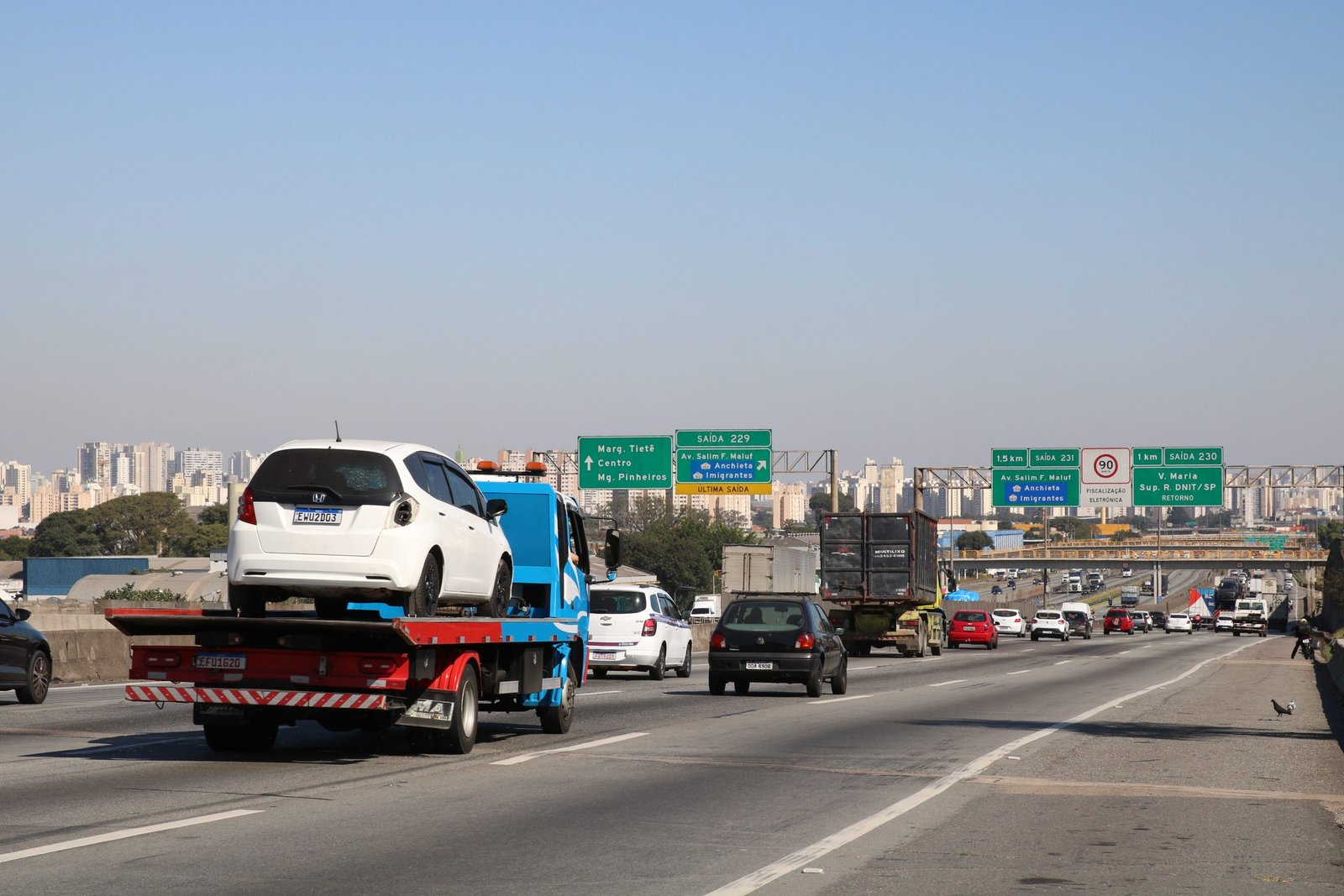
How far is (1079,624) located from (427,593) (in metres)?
72.3

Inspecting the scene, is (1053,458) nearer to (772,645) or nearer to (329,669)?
(772,645)

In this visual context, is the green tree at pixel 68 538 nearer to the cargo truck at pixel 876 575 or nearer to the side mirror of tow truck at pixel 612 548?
the cargo truck at pixel 876 575

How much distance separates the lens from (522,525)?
16797mm

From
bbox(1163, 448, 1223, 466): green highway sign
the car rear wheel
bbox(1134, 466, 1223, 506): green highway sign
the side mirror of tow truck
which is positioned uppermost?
bbox(1163, 448, 1223, 466): green highway sign

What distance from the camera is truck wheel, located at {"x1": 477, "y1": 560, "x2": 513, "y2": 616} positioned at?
15.2 meters

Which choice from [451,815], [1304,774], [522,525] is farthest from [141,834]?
[1304,774]

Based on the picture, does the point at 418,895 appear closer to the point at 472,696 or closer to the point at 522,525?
the point at 472,696

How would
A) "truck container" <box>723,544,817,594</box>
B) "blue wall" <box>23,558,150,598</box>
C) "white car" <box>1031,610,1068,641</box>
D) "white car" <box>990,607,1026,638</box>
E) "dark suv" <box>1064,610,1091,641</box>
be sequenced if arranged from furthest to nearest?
1. "blue wall" <box>23,558,150,598</box>
2. "dark suv" <box>1064,610,1091,641</box>
3. "white car" <box>990,607,1026,638</box>
4. "white car" <box>1031,610,1068,641</box>
5. "truck container" <box>723,544,817,594</box>

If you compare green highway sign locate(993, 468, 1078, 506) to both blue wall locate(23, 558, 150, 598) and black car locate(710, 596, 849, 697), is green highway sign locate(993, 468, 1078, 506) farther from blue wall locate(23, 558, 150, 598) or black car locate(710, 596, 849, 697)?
blue wall locate(23, 558, 150, 598)

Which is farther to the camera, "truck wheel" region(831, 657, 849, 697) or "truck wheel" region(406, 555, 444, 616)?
"truck wheel" region(831, 657, 849, 697)

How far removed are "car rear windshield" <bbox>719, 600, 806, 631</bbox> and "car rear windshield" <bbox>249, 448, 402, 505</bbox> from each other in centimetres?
1198

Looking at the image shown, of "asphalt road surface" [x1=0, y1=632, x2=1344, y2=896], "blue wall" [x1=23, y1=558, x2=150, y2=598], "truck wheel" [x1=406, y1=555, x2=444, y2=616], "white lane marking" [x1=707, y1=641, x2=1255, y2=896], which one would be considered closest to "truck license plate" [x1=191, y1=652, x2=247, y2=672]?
"asphalt road surface" [x1=0, y1=632, x2=1344, y2=896]

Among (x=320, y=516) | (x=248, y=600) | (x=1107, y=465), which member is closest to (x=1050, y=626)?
(x=1107, y=465)

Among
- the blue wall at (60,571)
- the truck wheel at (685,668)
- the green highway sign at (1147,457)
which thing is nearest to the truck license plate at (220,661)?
the truck wheel at (685,668)
